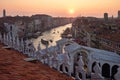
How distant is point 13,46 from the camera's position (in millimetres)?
15906

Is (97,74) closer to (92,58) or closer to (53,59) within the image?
(53,59)

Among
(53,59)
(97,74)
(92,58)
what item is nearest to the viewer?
(97,74)

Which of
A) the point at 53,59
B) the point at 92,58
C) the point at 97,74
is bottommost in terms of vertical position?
the point at 92,58

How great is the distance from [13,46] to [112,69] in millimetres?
10801

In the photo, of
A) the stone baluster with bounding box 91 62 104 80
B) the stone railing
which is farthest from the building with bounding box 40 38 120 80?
the stone baluster with bounding box 91 62 104 80

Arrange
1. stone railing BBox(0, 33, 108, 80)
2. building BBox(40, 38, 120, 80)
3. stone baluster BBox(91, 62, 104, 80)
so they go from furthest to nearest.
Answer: building BBox(40, 38, 120, 80) < stone railing BBox(0, 33, 108, 80) < stone baluster BBox(91, 62, 104, 80)

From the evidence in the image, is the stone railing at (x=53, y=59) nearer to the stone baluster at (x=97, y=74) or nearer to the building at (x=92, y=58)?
the stone baluster at (x=97, y=74)

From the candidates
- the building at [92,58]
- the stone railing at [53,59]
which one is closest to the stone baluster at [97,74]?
the stone railing at [53,59]

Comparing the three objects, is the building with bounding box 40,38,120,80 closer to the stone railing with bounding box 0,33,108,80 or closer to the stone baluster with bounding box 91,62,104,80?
the stone railing with bounding box 0,33,108,80

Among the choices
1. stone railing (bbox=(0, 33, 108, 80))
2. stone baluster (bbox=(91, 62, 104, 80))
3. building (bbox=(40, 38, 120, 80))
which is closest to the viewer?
stone baluster (bbox=(91, 62, 104, 80))

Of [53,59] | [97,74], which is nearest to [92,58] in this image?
[53,59]

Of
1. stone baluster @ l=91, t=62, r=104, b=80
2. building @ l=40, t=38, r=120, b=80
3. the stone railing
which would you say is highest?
stone baluster @ l=91, t=62, r=104, b=80

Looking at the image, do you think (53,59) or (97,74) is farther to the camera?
(53,59)

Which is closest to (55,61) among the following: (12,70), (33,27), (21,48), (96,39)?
(12,70)
